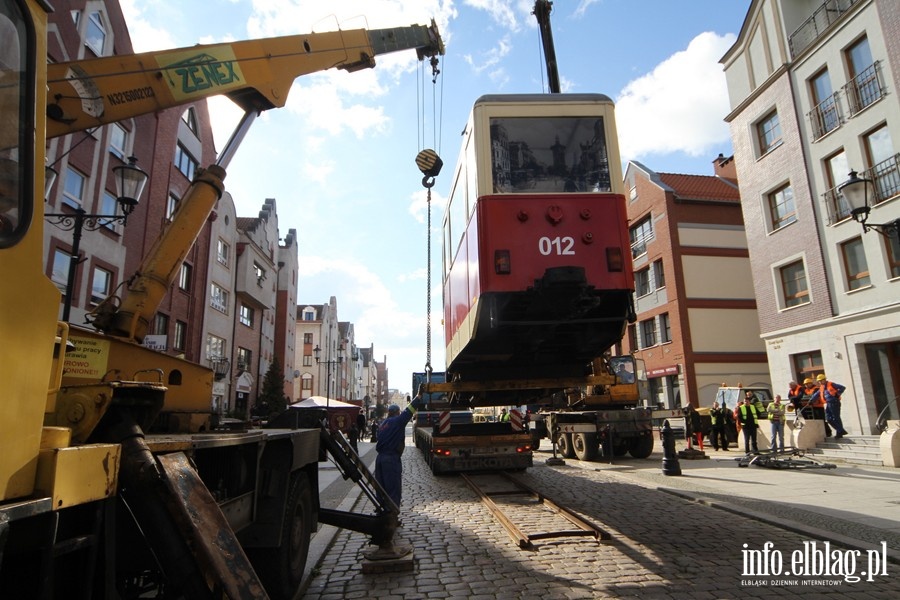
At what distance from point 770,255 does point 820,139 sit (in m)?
4.38

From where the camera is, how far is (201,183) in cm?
632

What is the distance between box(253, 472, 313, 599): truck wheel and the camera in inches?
175

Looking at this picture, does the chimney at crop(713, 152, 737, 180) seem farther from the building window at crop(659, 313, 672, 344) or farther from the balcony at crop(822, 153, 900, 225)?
the balcony at crop(822, 153, 900, 225)

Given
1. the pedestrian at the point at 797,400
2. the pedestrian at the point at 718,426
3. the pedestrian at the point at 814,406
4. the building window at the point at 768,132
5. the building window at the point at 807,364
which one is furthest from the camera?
the building window at the point at 768,132

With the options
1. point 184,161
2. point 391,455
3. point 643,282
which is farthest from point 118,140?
point 643,282

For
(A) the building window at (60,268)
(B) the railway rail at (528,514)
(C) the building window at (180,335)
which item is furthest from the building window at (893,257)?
(C) the building window at (180,335)

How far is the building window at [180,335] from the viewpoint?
942 inches

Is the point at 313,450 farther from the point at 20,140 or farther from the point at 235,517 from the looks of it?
the point at 20,140

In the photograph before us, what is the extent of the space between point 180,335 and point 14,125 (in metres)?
25.0

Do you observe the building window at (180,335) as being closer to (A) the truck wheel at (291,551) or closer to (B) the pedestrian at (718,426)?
(A) the truck wheel at (291,551)

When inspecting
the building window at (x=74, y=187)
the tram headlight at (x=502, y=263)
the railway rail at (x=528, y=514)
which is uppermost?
the building window at (x=74, y=187)

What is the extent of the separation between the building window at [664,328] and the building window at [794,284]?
30.1 ft

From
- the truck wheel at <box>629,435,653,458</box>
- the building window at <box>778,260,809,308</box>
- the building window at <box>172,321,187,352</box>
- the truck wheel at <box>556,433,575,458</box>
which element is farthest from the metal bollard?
the building window at <box>172,321,187,352</box>

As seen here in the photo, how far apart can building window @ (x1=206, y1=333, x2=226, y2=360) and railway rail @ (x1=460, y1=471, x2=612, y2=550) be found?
20.4m
